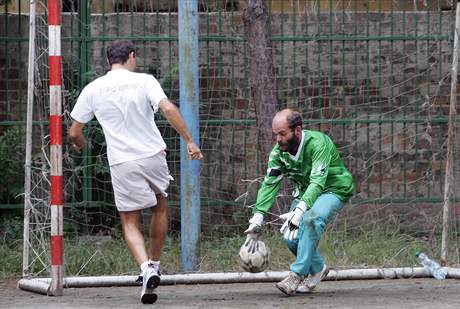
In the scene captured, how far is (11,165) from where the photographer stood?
11180mm

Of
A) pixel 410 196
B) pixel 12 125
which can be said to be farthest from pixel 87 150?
pixel 410 196

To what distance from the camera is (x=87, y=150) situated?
10.7 meters

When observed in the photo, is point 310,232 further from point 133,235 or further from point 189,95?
point 189,95

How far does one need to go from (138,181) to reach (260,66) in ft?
9.34

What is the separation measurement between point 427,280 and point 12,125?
4203 millimetres

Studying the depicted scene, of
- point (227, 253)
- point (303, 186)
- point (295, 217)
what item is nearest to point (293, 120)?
point (303, 186)

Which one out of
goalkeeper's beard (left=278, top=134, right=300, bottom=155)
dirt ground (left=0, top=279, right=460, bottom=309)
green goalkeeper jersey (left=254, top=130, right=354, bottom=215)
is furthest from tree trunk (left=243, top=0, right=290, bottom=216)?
goalkeeper's beard (left=278, top=134, right=300, bottom=155)

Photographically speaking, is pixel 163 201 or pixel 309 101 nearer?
pixel 163 201

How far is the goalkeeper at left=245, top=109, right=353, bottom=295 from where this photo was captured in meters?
8.08

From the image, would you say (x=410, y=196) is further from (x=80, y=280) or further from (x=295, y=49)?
(x=80, y=280)

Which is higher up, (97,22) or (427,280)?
(97,22)

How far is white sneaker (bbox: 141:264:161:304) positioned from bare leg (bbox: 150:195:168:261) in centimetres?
42

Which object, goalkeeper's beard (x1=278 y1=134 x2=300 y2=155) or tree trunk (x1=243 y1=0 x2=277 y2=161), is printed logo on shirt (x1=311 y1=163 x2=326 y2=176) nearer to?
goalkeeper's beard (x1=278 y1=134 x2=300 y2=155)

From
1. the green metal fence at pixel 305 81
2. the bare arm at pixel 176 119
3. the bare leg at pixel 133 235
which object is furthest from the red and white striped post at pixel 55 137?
the green metal fence at pixel 305 81
